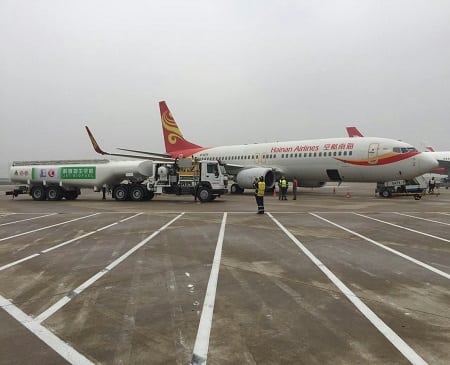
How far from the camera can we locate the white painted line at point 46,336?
3.41 metres

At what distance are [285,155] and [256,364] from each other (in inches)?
1015

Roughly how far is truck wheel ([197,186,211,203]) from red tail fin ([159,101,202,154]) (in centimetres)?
1521

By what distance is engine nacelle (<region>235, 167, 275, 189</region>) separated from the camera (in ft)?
87.5

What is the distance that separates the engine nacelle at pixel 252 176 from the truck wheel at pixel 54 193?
1156cm

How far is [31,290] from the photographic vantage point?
5.46 meters

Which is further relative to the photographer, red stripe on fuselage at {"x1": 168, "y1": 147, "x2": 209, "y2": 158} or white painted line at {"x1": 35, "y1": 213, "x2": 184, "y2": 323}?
red stripe on fuselage at {"x1": 168, "y1": 147, "x2": 209, "y2": 158}

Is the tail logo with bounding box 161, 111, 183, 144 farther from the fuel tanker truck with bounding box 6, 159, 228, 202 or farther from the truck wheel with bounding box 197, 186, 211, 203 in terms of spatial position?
the truck wheel with bounding box 197, 186, 211, 203

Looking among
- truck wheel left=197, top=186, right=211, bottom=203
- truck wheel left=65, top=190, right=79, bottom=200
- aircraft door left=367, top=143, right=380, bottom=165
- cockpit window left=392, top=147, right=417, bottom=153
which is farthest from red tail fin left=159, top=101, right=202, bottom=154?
cockpit window left=392, top=147, right=417, bottom=153

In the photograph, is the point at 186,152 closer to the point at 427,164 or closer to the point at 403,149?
the point at 403,149

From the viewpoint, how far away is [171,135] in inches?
1475

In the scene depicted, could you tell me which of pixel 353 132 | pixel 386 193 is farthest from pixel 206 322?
pixel 353 132

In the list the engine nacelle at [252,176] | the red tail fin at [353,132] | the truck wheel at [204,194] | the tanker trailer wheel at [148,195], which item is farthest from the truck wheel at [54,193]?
the red tail fin at [353,132]

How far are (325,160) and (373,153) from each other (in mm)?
3190

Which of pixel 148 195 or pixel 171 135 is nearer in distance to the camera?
pixel 148 195
